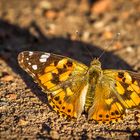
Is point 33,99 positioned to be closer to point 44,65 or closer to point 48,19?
point 44,65

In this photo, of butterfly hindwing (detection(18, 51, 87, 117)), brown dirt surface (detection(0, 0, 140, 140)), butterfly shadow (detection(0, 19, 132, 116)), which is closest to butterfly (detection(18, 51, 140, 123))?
butterfly hindwing (detection(18, 51, 87, 117))

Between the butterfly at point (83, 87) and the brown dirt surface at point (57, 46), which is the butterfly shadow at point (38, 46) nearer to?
the brown dirt surface at point (57, 46)

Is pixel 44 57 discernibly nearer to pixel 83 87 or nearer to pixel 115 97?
pixel 83 87

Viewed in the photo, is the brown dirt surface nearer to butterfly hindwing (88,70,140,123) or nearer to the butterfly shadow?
the butterfly shadow

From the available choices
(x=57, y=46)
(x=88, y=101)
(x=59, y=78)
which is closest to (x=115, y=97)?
(x=88, y=101)

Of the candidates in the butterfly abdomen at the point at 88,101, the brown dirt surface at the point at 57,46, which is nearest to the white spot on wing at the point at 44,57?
the brown dirt surface at the point at 57,46

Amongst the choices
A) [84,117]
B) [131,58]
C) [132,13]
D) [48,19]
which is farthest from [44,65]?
[132,13]

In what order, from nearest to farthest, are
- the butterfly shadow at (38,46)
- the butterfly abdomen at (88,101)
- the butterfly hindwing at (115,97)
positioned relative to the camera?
1. the butterfly hindwing at (115,97)
2. the butterfly abdomen at (88,101)
3. the butterfly shadow at (38,46)

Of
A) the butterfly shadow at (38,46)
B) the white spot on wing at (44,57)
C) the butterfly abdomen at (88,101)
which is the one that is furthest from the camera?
the butterfly shadow at (38,46)
